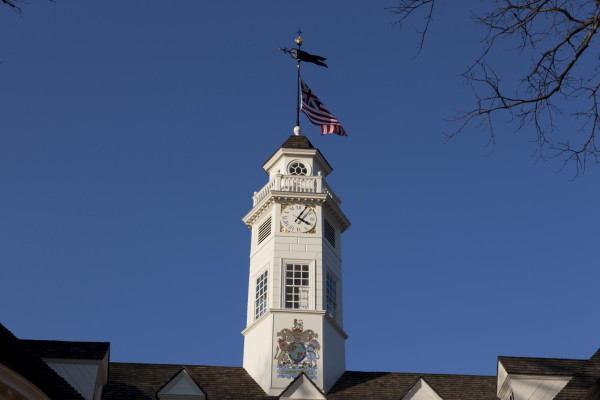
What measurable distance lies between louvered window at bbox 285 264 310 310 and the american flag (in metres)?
6.24

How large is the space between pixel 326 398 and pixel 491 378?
6152mm

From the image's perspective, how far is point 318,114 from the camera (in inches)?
1380

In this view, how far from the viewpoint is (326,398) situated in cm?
2738

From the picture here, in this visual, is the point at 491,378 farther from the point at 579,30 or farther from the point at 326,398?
the point at 579,30

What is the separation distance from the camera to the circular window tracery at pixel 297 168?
1351 inches

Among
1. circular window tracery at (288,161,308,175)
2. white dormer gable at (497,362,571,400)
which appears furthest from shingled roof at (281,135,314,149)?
white dormer gable at (497,362,571,400)

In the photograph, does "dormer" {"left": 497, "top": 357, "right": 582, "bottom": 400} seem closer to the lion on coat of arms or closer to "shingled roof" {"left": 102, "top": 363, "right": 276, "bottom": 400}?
the lion on coat of arms

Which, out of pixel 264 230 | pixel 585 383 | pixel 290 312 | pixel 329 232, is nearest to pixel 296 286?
pixel 290 312

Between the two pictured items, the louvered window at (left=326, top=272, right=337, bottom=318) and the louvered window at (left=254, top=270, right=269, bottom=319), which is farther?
the louvered window at (left=326, top=272, right=337, bottom=318)

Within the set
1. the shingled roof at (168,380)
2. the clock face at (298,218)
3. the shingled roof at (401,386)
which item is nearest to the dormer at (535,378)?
the shingled roof at (401,386)

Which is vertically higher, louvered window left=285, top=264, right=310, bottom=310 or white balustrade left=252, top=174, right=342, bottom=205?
white balustrade left=252, top=174, right=342, bottom=205

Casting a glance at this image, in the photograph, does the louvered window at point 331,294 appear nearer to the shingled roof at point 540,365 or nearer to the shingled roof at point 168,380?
the shingled roof at point 168,380

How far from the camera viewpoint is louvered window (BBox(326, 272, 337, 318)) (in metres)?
31.5

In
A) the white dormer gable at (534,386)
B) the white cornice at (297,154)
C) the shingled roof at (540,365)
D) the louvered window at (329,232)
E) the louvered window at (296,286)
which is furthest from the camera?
the white cornice at (297,154)
